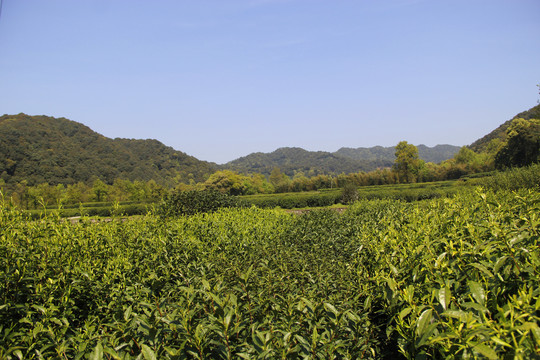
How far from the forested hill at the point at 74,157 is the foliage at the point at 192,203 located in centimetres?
5785

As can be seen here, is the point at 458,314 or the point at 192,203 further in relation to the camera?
the point at 192,203

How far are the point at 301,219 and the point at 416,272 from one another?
202 inches

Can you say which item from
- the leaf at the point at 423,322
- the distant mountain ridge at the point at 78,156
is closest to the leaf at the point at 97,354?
the leaf at the point at 423,322

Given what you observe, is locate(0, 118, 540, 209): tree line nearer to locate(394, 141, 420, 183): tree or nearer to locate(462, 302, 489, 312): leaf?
locate(394, 141, 420, 183): tree

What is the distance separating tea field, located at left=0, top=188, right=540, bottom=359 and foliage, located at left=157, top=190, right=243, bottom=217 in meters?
4.95

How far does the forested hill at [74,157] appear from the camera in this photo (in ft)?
191

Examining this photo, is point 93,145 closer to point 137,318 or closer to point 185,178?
point 185,178

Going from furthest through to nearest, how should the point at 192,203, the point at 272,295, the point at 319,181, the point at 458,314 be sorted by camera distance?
the point at 319,181 < the point at 192,203 < the point at 272,295 < the point at 458,314

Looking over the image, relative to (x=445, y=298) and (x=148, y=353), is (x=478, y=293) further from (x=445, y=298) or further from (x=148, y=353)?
(x=148, y=353)

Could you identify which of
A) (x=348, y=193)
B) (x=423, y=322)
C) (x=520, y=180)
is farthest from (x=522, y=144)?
(x=423, y=322)

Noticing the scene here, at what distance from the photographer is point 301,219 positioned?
7102 millimetres

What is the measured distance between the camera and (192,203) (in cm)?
1056

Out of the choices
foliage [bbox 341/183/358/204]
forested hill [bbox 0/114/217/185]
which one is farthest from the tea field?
forested hill [bbox 0/114/217/185]

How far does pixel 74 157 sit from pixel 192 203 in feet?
241
